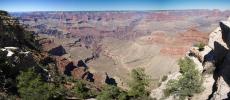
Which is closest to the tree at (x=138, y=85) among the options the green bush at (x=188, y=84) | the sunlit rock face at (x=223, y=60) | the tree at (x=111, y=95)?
the tree at (x=111, y=95)

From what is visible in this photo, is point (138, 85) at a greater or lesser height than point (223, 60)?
lesser

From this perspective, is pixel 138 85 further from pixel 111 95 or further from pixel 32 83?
pixel 32 83

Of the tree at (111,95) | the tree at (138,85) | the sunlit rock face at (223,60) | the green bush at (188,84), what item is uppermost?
the sunlit rock face at (223,60)

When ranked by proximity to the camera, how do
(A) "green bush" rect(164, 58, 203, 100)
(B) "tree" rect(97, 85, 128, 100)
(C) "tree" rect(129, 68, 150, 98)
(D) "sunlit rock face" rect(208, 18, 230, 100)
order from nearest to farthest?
1. (D) "sunlit rock face" rect(208, 18, 230, 100)
2. (A) "green bush" rect(164, 58, 203, 100)
3. (B) "tree" rect(97, 85, 128, 100)
4. (C) "tree" rect(129, 68, 150, 98)

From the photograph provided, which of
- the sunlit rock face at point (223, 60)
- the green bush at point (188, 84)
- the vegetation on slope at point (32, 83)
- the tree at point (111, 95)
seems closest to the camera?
the sunlit rock face at point (223, 60)

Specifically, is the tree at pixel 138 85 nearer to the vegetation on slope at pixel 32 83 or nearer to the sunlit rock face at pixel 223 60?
the vegetation on slope at pixel 32 83

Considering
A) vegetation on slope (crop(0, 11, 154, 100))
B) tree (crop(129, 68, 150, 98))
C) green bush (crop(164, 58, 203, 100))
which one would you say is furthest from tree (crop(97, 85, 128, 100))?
green bush (crop(164, 58, 203, 100))

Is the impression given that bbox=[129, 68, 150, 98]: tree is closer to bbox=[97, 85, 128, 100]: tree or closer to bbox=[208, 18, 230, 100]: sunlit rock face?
bbox=[97, 85, 128, 100]: tree

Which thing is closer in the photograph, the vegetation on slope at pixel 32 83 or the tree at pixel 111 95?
the vegetation on slope at pixel 32 83

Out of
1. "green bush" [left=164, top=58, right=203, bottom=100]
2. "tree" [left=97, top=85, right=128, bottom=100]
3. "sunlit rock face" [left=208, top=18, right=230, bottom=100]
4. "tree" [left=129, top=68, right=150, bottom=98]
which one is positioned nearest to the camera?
"sunlit rock face" [left=208, top=18, right=230, bottom=100]

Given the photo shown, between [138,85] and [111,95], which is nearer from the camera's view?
[138,85]

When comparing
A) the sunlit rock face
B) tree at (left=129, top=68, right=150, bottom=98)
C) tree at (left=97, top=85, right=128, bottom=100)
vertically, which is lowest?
tree at (left=97, top=85, right=128, bottom=100)

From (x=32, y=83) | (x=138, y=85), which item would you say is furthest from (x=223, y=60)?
(x=32, y=83)
